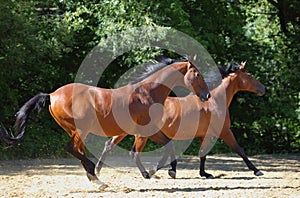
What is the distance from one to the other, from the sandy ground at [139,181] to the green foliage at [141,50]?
2.19m

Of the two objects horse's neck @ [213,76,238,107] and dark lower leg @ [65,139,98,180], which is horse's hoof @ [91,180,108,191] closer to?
dark lower leg @ [65,139,98,180]

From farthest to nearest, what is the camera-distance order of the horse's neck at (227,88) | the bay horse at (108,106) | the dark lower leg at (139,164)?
the horse's neck at (227,88) < the dark lower leg at (139,164) < the bay horse at (108,106)

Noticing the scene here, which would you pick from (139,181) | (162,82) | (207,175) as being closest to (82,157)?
(139,181)

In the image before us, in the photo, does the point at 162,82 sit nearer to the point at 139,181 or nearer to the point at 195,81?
the point at 195,81

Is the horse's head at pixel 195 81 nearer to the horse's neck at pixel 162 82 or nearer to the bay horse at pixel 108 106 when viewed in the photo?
the bay horse at pixel 108 106

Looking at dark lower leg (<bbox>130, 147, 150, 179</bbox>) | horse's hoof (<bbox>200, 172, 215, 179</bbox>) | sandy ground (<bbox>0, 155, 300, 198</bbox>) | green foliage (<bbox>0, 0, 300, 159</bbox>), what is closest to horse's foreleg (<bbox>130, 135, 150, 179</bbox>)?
dark lower leg (<bbox>130, 147, 150, 179</bbox>)

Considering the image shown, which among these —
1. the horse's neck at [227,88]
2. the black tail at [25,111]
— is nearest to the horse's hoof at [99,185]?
the black tail at [25,111]

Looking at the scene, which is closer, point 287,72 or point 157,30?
point 157,30

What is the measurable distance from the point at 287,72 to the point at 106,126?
9.16 m

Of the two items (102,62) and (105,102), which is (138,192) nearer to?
(105,102)

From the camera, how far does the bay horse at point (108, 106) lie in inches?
293

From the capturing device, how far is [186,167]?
1101cm

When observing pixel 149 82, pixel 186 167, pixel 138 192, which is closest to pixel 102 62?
pixel 186 167

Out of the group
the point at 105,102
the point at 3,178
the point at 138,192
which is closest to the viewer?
the point at 138,192
